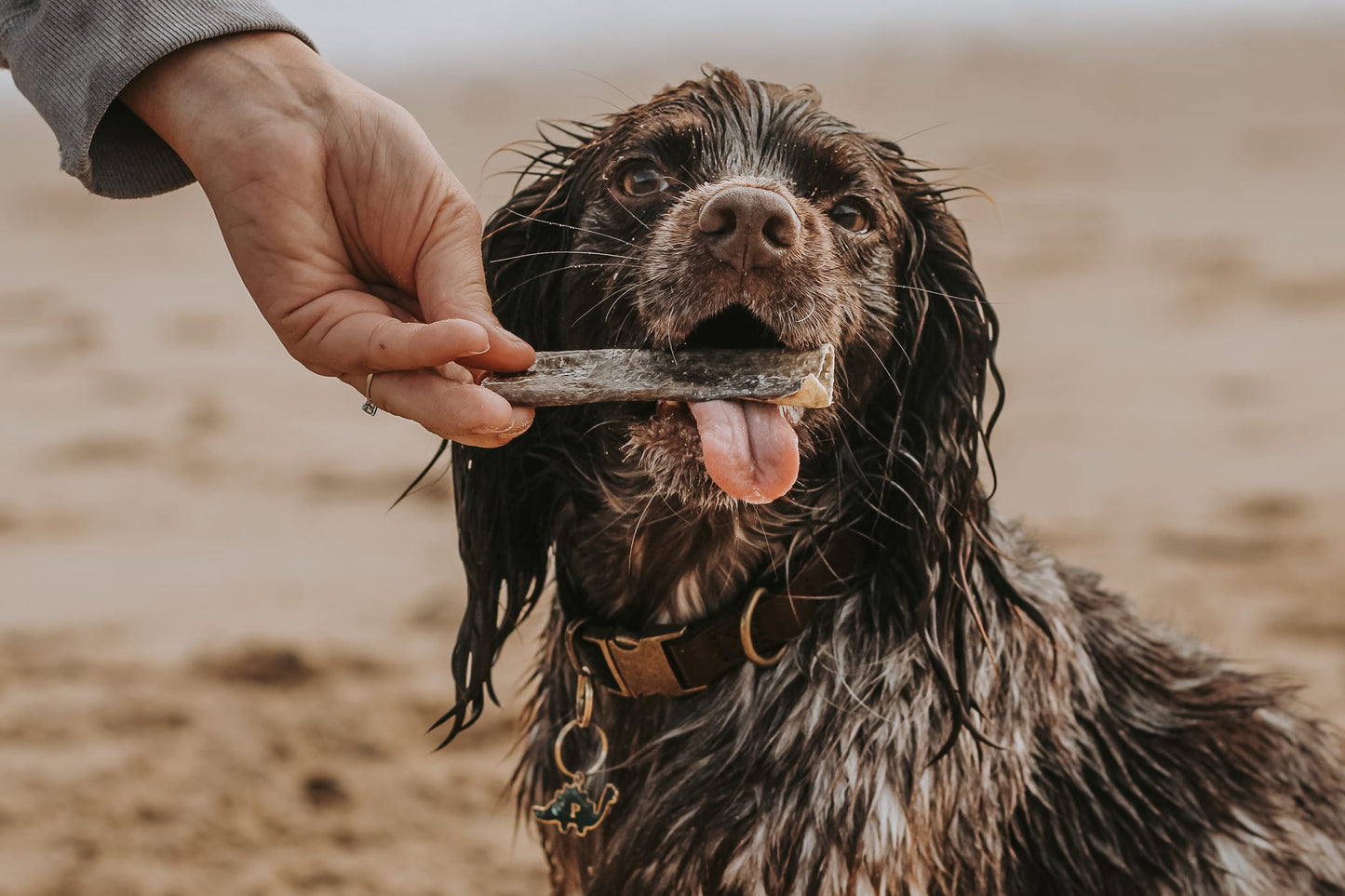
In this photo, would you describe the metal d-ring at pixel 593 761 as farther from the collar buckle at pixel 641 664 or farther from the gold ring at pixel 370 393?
the gold ring at pixel 370 393

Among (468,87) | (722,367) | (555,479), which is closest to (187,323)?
(555,479)

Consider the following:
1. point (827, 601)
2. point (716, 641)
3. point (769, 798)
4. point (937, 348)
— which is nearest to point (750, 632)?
point (716, 641)

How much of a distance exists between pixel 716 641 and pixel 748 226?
762 millimetres

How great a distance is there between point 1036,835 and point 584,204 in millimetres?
1513

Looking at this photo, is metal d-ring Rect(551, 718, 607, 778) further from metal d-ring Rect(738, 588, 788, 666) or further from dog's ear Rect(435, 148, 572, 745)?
metal d-ring Rect(738, 588, 788, 666)

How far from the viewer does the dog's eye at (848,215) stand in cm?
257

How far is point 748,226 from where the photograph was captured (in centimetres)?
219

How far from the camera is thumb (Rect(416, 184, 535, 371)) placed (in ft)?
6.86

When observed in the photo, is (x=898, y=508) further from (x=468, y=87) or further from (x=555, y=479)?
(x=468, y=87)

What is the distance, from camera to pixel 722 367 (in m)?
2.22

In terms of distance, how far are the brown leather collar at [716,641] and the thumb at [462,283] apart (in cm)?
61

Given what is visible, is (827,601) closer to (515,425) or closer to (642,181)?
(515,425)

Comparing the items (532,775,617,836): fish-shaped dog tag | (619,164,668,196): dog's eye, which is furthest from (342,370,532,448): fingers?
(532,775,617,836): fish-shaped dog tag

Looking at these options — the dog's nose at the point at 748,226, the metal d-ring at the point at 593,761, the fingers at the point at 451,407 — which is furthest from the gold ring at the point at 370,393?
the metal d-ring at the point at 593,761
